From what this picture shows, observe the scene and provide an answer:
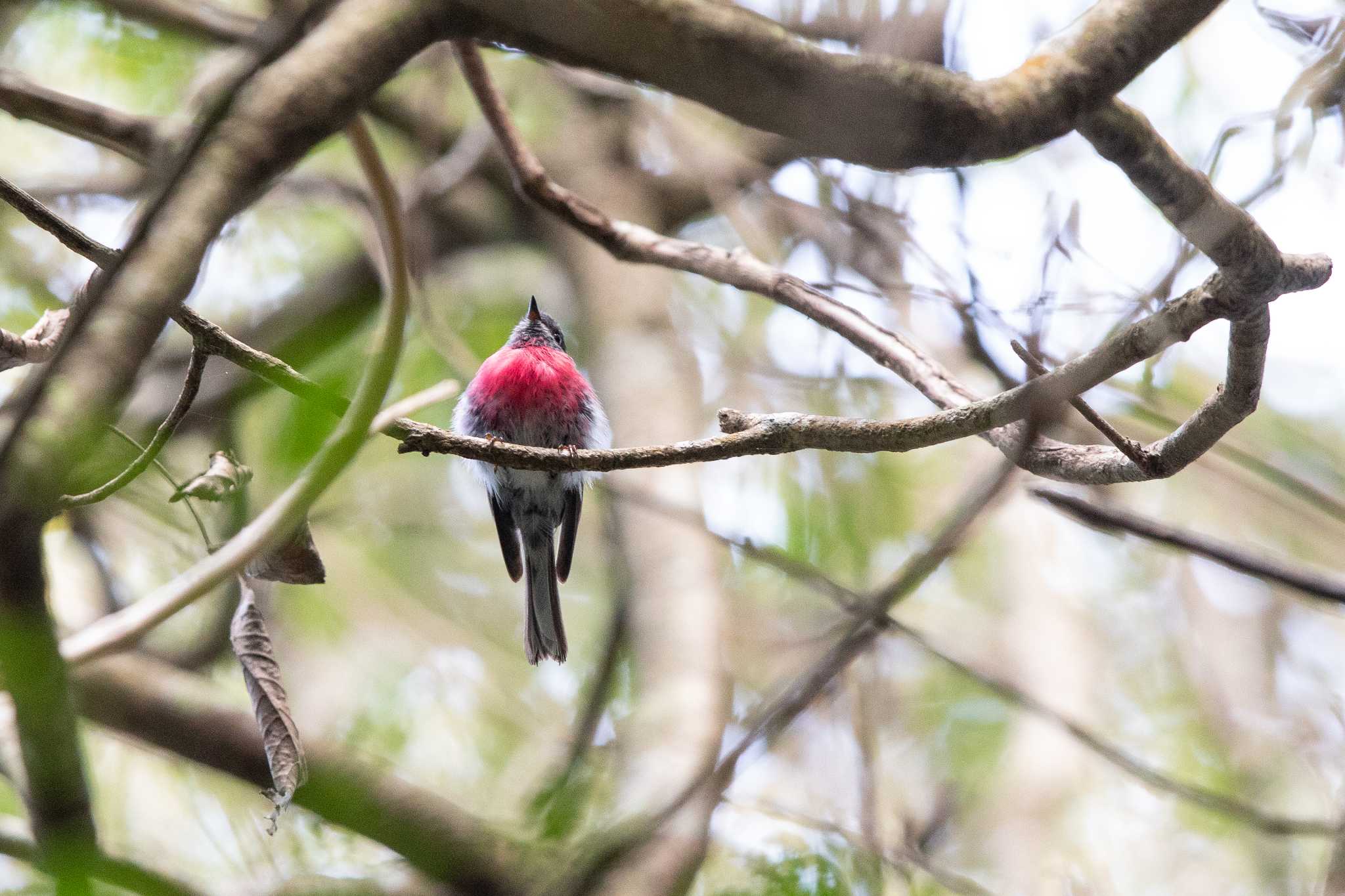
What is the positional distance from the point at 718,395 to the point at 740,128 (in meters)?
1.83

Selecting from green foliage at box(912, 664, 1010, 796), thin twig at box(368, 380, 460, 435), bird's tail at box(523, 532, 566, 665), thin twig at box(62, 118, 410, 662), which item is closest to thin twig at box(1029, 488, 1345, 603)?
thin twig at box(368, 380, 460, 435)

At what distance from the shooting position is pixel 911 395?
6637 millimetres

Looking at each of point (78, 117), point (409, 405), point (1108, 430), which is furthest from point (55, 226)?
point (1108, 430)

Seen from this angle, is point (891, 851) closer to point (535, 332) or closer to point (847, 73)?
point (847, 73)

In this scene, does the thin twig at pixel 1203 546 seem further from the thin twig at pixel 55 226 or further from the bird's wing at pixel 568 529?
the bird's wing at pixel 568 529

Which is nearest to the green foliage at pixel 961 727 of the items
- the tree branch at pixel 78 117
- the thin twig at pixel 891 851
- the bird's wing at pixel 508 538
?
the bird's wing at pixel 508 538

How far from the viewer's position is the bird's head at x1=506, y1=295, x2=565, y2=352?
648cm

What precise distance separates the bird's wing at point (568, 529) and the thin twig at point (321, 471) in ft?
12.8

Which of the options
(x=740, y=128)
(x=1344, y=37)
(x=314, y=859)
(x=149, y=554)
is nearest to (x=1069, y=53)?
(x=1344, y=37)

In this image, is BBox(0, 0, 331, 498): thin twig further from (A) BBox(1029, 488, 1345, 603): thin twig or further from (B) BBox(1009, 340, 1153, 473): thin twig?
(A) BBox(1029, 488, 1345, 603): thin twig

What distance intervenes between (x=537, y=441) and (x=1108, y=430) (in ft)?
13.1

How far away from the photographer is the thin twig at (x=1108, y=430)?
1998 mm

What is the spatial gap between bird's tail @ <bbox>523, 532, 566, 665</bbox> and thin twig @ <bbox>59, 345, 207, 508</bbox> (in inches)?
111

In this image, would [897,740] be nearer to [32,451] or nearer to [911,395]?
[911,395]
